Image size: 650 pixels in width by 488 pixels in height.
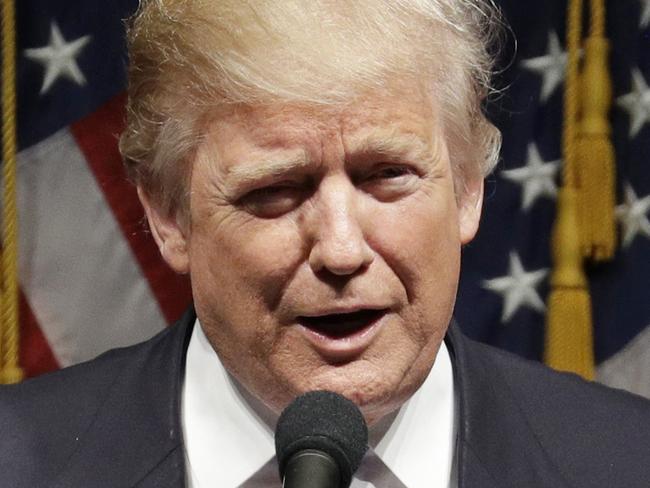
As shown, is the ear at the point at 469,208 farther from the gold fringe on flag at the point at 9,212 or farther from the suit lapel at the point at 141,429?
the gold fringe on flag at the point at 9,212

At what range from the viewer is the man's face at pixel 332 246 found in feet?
4.12

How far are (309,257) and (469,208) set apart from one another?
254mm

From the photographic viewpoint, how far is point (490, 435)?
146cm

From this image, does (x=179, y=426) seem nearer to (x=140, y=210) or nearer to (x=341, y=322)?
(x=341, y=322)

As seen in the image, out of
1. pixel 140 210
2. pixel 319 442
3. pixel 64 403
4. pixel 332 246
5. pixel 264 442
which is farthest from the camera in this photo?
pixel 140 210

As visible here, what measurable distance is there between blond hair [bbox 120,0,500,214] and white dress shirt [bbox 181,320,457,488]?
22 centimetres

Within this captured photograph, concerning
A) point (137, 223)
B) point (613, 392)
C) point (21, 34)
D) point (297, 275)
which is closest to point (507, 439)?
point (613, 392)

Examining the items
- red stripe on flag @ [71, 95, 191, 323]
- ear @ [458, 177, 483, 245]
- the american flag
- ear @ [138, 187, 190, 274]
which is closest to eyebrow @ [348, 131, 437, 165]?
ear @ [458, 177, 483, 245]

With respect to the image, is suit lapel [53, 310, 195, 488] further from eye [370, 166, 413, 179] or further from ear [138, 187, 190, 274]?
eye [370, 166, 413, 179]

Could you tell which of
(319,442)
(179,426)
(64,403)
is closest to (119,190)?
(64,403)

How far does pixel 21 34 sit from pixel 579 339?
946 mm

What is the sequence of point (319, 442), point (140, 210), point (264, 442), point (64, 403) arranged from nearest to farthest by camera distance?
point (319, 442) < point (264, 442) < point (64, 403) < point (140, 210)

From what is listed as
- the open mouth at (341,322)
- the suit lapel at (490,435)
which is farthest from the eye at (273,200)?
the suit lapel at (490,435)

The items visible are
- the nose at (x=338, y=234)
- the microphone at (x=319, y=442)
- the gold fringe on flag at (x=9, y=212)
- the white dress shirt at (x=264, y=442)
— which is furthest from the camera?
the gold fringe on flag at (x=9, y=212)
